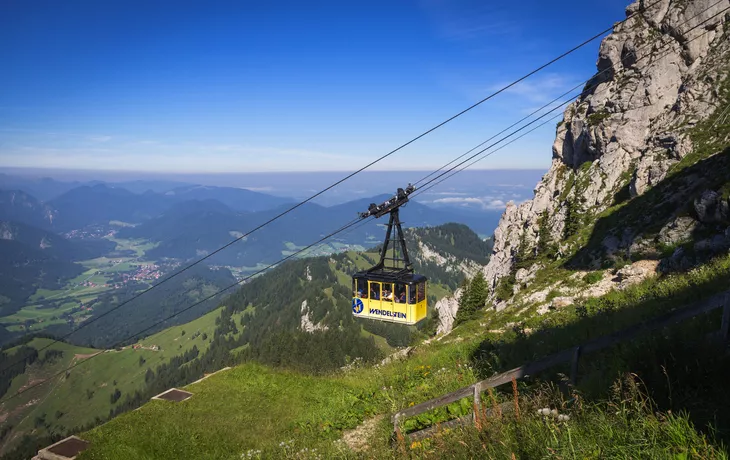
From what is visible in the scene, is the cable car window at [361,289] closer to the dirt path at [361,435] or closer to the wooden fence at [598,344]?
the dirt path at [361,435]

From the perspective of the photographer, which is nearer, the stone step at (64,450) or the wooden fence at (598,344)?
the wooden fence at (598,344)

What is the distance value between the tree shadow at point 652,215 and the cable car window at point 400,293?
62.8 feet

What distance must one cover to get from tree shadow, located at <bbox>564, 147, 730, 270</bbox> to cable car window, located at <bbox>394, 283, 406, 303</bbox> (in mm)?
19145

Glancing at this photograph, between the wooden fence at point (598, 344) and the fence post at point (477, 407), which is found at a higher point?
the wooden fence at point (598, 344)

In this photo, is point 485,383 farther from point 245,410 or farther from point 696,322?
point 245,410

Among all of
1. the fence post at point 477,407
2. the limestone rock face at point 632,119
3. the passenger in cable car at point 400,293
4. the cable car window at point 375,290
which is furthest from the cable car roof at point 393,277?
the limestone rock face at point 632,119

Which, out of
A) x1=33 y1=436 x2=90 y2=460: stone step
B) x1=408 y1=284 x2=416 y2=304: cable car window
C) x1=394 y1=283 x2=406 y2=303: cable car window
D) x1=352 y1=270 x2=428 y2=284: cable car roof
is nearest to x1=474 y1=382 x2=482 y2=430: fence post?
x1=33 y1=436 x2=90 y2=460: stone step

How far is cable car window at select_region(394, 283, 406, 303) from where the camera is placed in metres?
23.8

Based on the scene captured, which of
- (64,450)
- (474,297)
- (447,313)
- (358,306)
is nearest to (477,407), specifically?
(64,450)

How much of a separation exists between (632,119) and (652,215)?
3106 centimetres

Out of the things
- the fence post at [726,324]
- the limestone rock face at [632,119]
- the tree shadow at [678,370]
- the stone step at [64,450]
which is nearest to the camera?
the tree shadow at [678,370]

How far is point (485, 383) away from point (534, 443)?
1.83 meters

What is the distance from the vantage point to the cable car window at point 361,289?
2461cm

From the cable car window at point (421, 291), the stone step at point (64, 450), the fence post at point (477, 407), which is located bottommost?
the stone step at point (64, 450)
